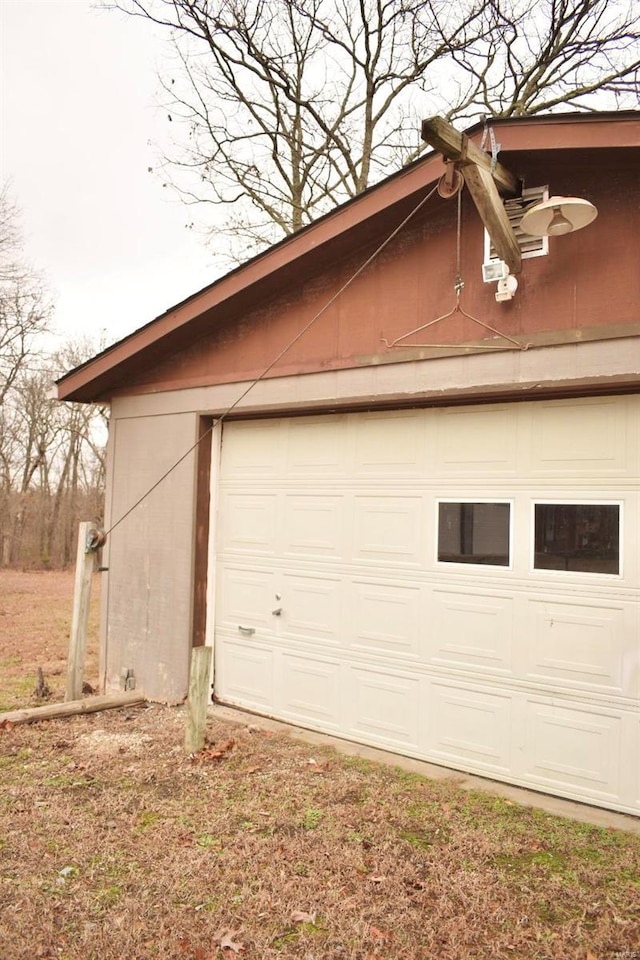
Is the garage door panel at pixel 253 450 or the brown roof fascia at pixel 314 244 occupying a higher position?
the brown roof fascia at pixel 314 244

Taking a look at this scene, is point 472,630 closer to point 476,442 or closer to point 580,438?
point 476,442

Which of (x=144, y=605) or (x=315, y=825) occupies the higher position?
(x=144, y=605)

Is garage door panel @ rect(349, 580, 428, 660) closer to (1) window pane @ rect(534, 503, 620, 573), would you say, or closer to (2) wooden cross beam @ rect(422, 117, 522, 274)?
(1) window pane @ rect(534, 503, 620, 573)

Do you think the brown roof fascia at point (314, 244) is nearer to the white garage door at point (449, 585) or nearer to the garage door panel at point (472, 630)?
the white garage door at point (449, 585)

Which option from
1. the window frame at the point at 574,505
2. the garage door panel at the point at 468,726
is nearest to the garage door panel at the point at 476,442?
the window frame at the point at 574,505

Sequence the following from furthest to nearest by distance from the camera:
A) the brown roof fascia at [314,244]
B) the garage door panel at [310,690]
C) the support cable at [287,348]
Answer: the garage door panel at [310,690], the support cable at [287,348], the brown roof fascia at [314,244]

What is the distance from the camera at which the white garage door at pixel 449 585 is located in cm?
436

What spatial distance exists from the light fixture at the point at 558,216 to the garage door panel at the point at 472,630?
2.47m

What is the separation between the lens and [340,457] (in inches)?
225

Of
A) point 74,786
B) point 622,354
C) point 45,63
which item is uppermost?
point 45,63

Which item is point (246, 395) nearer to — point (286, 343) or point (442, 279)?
point (286, 343)

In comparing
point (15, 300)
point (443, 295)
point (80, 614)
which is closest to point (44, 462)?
point (15, 300)

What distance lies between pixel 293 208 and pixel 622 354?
11.8 metres

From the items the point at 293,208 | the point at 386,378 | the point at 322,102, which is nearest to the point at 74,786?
the point at 386,378
